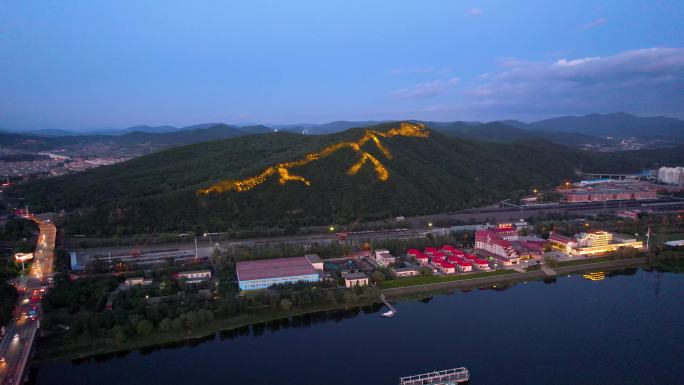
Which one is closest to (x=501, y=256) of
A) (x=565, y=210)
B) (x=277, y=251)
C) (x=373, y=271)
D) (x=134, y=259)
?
(x=373, y=271)

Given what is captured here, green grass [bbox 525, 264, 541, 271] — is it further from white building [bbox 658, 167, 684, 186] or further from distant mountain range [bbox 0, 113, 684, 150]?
distant mountain range [bbox 0, 113, 684, 150]

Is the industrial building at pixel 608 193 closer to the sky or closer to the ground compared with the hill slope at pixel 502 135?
closer to the ground

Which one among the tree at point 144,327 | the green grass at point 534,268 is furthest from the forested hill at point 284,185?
the tree at point 144,327

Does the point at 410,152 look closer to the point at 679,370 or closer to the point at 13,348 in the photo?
the point at 679,370

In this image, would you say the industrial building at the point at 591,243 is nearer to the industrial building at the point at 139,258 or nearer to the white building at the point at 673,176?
the industrial building at the point at 139,258

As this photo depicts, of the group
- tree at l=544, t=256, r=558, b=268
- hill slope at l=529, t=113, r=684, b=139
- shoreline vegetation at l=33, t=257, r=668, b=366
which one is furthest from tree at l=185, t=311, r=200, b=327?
hill slope at l=529, t=113, r=684, b=139

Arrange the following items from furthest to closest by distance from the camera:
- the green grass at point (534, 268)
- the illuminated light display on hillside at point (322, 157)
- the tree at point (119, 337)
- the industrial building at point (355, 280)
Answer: the illuminated light display on hillside at point (322, 157)
the green grass at point (534, 268)
the industrial building at point (355, 280)
the tree at point (119, 337)
